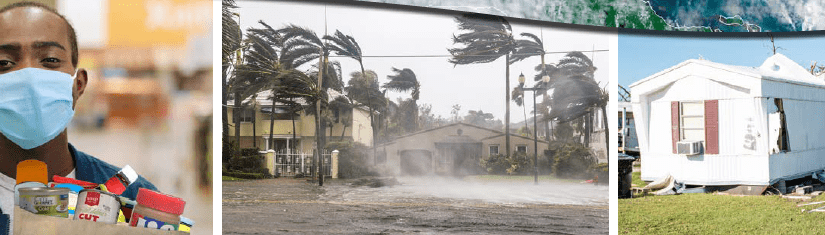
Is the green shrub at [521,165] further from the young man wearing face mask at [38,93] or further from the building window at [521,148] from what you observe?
the young man wearing face mask at [38,93]

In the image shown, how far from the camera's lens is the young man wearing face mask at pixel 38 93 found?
3979 mm

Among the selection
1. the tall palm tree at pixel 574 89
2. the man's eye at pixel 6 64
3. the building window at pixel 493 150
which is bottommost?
the building window at pixel 493 150

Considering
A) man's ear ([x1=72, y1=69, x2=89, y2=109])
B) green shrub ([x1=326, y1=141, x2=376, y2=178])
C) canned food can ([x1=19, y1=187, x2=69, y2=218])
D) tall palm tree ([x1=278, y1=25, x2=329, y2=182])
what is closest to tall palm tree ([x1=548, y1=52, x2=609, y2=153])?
green shrub ([x1=326, y1=141, x2=376, y2=178])

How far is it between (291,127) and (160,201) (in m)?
1.07

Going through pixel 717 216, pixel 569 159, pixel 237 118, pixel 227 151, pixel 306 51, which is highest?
pixel 306 51

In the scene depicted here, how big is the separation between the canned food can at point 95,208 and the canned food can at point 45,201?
0.09 meters

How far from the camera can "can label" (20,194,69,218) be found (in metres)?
3.94

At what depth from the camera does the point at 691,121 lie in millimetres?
5195

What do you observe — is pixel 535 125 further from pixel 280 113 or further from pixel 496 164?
pixel 280 113

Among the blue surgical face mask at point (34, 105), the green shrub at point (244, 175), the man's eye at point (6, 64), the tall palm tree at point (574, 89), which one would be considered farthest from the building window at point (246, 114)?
the tall palm tree at point (574, 89)

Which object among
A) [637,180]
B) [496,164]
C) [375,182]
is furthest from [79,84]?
[637,180]

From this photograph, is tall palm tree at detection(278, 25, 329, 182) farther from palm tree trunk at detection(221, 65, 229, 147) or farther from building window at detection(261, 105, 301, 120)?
palm tree trunk at detection(221, 65, 229, 147)

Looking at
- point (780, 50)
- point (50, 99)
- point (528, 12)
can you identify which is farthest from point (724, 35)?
point (50, 99)

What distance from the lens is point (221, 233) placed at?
14.8ft
